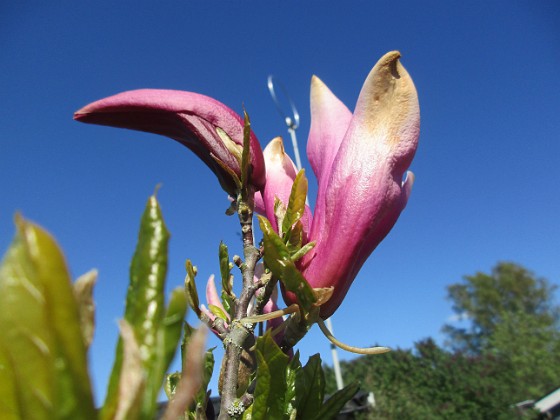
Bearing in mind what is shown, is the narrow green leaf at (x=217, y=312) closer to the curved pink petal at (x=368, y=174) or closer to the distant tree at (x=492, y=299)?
the curved pink petal at (x=368, y=174)

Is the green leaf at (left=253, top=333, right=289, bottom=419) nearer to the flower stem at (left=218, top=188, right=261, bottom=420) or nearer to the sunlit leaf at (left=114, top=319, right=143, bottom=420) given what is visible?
the flower stem at (left=218, top=188, right=261, bottom=420)

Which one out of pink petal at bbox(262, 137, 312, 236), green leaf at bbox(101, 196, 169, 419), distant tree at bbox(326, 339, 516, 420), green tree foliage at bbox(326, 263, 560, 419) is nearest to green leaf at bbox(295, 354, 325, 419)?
pink petal at bbox(262, 137, 312, 236)

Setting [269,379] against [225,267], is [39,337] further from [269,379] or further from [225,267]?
[225,267]

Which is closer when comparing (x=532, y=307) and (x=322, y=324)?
(x=322, y=324)

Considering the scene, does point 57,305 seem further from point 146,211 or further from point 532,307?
point 532,307

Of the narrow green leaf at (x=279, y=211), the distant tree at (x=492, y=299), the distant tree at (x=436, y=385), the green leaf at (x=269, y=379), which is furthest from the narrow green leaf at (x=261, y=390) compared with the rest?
the distant tree at (x=492, y=299)

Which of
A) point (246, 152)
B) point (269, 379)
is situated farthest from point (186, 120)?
point (269, 379)

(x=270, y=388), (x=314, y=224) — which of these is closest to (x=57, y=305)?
(x=270, y=388)
